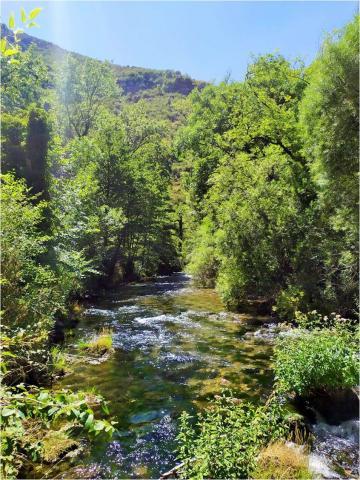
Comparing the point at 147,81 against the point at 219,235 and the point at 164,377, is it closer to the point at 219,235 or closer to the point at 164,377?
the point at 219,235

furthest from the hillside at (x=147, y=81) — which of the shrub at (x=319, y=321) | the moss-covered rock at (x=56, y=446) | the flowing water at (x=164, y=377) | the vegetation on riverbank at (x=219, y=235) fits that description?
the moss-covered rock at (x=56, y=446)

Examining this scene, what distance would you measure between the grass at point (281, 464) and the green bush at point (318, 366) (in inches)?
82.4

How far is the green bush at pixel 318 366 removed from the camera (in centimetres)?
885

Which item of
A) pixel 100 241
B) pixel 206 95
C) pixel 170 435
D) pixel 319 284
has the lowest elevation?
pixel 170 435

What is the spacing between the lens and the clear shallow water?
7652mm

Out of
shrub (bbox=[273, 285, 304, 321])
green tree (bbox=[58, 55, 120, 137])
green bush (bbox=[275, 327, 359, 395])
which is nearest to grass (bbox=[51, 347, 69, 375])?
green bush (bbox=[275, 327, 359, 395])

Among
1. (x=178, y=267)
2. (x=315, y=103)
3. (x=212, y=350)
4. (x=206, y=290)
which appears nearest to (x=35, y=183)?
(x=212, y=350)

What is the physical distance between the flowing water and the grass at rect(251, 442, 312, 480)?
1.16 feet

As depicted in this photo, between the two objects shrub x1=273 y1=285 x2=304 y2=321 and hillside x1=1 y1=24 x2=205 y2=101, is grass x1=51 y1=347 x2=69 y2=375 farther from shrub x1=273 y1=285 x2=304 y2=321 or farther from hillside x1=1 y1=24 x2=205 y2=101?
hillside x1=1 y1=24 x2=205 y2=101

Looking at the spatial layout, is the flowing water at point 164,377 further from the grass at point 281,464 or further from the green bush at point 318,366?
the green bush at point 318,366

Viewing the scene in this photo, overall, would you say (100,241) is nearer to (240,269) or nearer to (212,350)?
(240,269)

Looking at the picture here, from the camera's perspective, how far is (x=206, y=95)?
38625mm

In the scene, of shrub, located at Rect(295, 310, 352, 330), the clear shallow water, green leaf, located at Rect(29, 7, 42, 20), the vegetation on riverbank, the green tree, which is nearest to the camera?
green leaf, located at Rect(29, 7, 42, 20)

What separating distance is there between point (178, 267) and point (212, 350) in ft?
128
